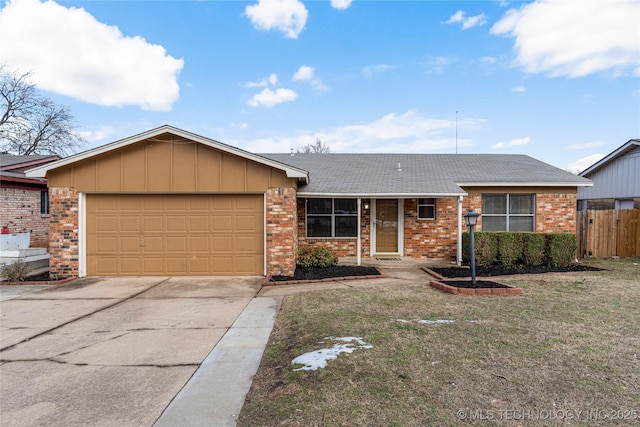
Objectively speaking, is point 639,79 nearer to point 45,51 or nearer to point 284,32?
point 284,32

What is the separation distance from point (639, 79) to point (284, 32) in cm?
1381

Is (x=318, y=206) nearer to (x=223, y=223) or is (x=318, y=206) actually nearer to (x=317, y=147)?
(x=223, y=223)

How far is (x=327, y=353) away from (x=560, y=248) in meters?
9.72

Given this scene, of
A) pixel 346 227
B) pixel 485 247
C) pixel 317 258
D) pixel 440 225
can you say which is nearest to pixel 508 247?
pixel 485 247

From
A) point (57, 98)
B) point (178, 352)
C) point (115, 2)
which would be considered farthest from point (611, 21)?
point (57, 98)

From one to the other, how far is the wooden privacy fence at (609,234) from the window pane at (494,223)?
346cm

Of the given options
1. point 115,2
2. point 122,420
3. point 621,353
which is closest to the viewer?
point 122,420

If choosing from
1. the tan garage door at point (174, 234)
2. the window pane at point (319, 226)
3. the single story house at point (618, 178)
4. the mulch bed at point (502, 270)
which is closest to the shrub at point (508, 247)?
the mulch bed at point (502, 270)

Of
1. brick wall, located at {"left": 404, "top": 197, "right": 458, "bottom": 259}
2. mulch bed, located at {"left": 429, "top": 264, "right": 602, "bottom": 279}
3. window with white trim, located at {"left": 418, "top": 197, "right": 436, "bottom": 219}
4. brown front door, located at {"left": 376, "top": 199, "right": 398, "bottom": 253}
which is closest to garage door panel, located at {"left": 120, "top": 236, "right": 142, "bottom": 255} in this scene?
brown front door, located at {"left": 376, "top": 199, "right": 398, "bottom": 253}

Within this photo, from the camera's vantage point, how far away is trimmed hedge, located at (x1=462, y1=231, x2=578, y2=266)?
10.4 meters

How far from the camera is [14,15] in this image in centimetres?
1231

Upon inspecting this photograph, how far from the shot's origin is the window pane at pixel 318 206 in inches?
459

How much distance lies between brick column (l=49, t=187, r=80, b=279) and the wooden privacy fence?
54.0 ft

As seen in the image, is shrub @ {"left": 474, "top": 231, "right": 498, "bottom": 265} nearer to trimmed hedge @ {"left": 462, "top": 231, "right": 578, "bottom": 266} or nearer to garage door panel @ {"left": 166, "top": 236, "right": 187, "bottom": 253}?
trimmed hedge @ {"left": 462, "top": 231, "right": 578, "bottom": 266}
